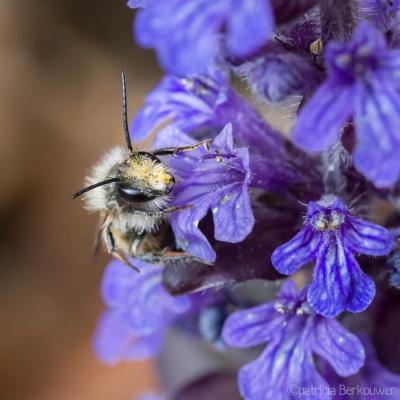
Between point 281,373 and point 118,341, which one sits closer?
point 281,373

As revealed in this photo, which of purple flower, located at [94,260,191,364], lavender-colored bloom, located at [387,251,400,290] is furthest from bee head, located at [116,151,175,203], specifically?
lavender-colored bloom, located at [387,251,400,290]

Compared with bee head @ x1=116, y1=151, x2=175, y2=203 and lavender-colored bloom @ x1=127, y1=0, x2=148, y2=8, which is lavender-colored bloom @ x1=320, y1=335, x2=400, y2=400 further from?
lavender-colored bloom @ x1=127, y1=0, x2=148, y2=8

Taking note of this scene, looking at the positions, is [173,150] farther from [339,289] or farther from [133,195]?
[339,289]

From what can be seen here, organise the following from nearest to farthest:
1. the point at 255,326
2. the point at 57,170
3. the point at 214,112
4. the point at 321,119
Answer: the point at 321,119
the point at 255,326
the point at 214,112
the point at 57,170

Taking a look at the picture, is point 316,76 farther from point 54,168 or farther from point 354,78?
point 54,168

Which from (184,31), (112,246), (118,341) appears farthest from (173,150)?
(118,341)

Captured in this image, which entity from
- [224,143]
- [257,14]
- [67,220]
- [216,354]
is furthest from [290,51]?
[67,220]
